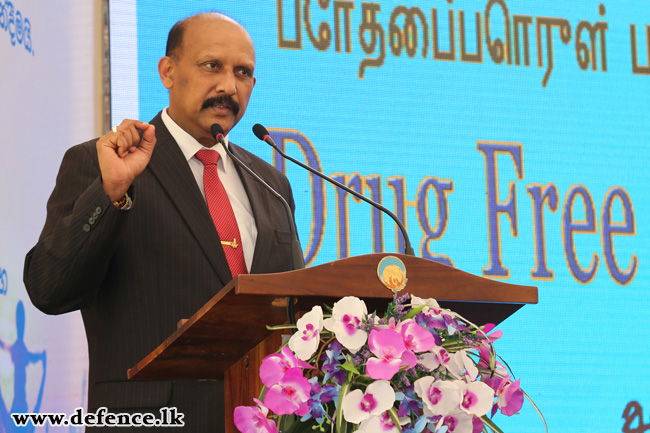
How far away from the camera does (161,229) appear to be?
2094mm

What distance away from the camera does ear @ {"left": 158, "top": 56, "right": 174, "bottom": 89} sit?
2.49 meters

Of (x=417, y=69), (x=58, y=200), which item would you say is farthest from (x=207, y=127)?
(x=417, y=69)

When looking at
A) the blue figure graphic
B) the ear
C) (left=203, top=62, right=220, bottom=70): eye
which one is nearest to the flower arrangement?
(left=203, top=62, right=220, bottom=70): eye

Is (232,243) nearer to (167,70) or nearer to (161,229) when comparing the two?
(161,229)

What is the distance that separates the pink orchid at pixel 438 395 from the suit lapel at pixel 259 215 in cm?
83

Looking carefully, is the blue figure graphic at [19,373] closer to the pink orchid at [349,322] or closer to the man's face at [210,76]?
the man's face at [210,76]

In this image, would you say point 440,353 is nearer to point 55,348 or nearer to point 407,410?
point 407,410

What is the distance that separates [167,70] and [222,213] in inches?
20.7

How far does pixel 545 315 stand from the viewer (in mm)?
3418

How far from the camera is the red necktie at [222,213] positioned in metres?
2.13

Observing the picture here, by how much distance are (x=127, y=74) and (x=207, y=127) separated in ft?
3.03

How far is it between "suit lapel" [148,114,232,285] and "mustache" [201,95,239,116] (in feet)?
0.42

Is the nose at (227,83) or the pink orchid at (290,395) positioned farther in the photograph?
the nose at (227,83)

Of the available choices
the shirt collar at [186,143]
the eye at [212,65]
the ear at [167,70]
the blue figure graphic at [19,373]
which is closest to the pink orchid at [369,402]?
the shirt collar at [186,143]
